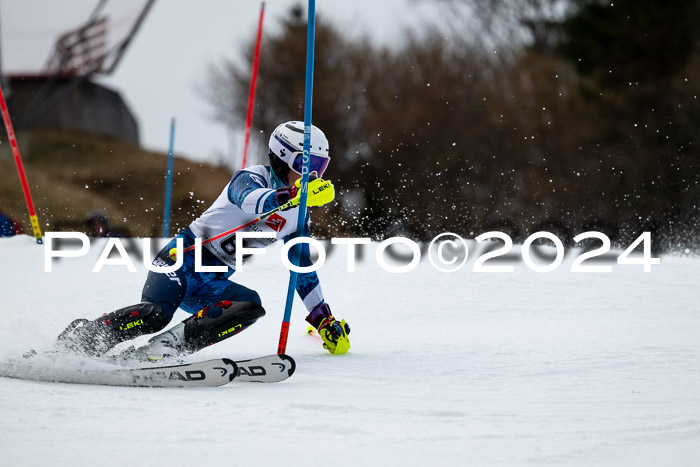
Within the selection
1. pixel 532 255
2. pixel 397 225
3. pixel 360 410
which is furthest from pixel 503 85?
pixel 360 410

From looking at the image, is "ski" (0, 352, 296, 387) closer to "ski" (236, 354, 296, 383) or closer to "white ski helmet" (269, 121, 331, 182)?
"ski" (236, 354, 296, 383)

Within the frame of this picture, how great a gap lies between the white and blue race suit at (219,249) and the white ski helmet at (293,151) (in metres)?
0.07

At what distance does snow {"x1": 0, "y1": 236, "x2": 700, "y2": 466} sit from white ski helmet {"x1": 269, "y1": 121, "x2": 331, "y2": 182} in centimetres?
103

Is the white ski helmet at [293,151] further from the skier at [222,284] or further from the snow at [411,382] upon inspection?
the snow at [411,382]

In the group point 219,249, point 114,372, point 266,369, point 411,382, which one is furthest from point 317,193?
point 114,372

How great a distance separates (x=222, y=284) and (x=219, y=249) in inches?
7.1

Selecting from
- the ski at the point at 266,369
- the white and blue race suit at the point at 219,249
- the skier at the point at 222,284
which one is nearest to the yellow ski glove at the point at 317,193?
the skier at the point at 222,284

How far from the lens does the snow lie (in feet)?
8.71

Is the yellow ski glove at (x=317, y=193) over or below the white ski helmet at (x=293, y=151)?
below

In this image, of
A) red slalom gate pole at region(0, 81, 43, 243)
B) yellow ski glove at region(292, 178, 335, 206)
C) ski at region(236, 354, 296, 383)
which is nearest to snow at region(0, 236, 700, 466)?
ski at region(236, 354, 296, 383)

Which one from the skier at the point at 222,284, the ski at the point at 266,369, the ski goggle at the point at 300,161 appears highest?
the ski goggle at the point at 300,161

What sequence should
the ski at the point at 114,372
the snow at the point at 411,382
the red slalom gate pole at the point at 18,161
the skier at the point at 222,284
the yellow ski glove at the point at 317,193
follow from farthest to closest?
the red slalom gate pole at the point at 18,161
the yellow ski glove at the point at 317,193
the skier at the point at 222,284
the ski at the point at 114,372
the snow at the point at 411,382

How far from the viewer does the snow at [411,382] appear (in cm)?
265

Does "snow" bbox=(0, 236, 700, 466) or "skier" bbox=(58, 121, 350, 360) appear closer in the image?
"snow" bbox=(0, 236, 700, 466)
